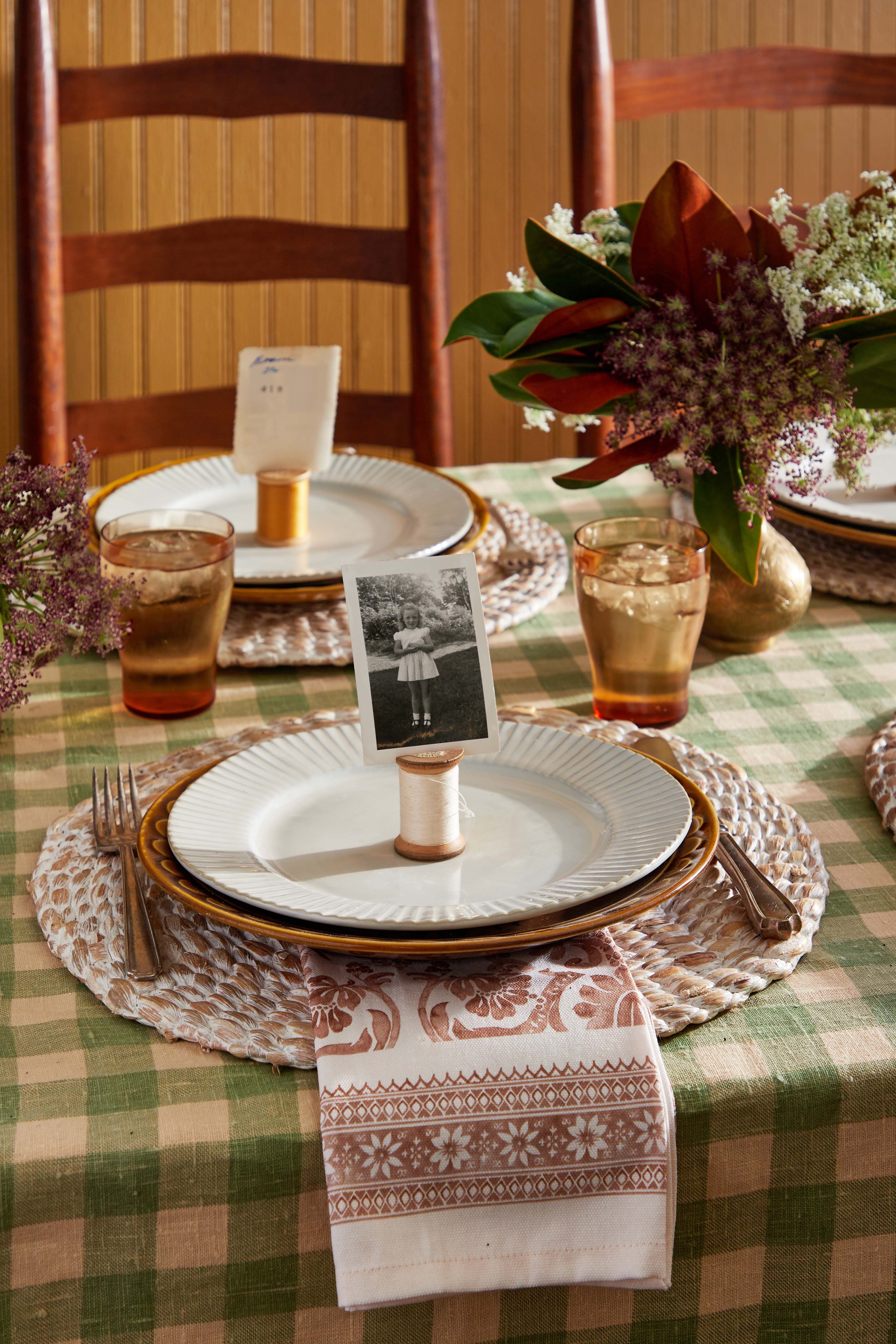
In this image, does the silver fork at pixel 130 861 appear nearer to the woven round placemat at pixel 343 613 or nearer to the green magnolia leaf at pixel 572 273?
the woven round placemat at pixel 343 613

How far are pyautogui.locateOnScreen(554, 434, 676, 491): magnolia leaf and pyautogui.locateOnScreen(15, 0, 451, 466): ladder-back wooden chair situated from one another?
720 millimetres

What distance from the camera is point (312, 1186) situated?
0.56 metres

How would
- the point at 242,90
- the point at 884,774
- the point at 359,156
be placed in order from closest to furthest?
the point at 884,774
the point at 242,90
the point at 359,156

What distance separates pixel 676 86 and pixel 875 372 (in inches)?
36.5

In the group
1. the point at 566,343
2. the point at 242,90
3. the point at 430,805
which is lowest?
the point at 430,805

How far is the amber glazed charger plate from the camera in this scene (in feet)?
1.95

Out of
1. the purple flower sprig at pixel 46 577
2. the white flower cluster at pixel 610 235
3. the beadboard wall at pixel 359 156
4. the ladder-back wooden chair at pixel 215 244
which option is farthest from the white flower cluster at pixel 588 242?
the beadboard wall at pixel 359 156

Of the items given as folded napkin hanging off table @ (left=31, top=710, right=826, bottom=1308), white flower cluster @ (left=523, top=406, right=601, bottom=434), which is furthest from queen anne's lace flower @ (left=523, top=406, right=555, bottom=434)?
folded napkin hanging off table @ (left=31, top=710, right=826, bottom=1308)

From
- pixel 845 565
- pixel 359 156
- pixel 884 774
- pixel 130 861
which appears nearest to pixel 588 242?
pixel 845 565

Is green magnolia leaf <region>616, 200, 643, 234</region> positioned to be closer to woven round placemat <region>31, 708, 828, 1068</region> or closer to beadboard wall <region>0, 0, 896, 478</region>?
woven round placemat <region>31, 708, 828, 1068</region>

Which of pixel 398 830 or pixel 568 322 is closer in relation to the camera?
pixel 398 830

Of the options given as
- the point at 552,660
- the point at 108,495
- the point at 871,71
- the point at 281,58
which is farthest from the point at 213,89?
the point at 552,660

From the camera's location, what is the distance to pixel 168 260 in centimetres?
163

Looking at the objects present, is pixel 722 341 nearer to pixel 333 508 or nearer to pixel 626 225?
pixel 626 225
